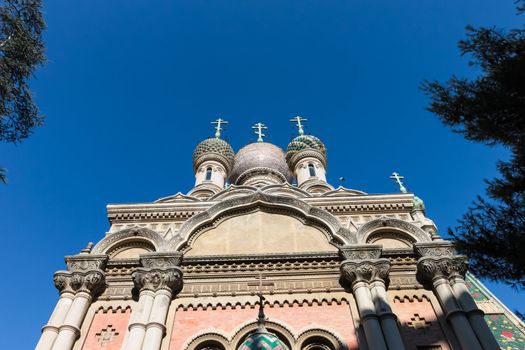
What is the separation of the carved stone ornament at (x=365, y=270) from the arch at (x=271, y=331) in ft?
6.32

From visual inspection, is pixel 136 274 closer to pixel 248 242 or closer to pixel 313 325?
pixel 248 242

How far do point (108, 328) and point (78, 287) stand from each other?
4.20 feet

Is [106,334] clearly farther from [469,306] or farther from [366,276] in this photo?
[469,306]

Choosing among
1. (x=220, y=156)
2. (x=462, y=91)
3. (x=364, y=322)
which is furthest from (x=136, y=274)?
(x=220, y=156)

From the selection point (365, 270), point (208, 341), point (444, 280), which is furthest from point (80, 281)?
point (444, 280)

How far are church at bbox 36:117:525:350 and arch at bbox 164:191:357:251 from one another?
→ 0.10 feet

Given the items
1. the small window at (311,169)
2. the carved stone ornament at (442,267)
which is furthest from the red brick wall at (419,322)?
the small window at (311,169)

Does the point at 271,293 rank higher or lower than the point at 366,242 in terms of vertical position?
lower

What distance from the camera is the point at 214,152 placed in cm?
2581

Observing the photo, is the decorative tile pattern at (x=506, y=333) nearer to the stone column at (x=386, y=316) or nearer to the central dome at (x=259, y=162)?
the stone column at (x=386, y=316)

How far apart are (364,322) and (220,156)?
17.4 m

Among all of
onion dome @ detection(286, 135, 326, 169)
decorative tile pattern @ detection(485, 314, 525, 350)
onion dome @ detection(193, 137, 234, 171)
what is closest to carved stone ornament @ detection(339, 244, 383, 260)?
decorative tile pattern @ detection(485, 314, 525, 350)

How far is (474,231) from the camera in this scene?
6965 mm

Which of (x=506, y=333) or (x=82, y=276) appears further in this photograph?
(x=506, y=333)
